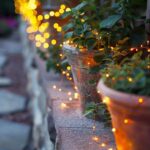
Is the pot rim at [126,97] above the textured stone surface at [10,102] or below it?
above

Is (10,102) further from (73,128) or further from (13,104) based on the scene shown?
(73,128)

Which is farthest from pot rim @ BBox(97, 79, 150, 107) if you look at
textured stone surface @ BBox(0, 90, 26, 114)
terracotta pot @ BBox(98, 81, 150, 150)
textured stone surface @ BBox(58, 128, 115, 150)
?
textured stone surface @ BBox(0, 90, 26, 114)

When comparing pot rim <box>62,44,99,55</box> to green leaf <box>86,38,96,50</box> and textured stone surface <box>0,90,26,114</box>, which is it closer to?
green leaf <box>86,38,96,50</box>

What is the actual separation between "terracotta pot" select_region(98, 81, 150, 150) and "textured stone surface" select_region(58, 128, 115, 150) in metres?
0.56

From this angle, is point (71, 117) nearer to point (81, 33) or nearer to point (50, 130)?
point (50, 130)

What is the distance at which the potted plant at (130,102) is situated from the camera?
182cm

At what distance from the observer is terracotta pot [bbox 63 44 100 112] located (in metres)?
2.83

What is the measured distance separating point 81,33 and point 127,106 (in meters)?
1.11

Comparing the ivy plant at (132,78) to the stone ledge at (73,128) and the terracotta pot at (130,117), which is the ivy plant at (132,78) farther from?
the stone ledge at (73,128)

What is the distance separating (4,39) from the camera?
Result: 11.6m

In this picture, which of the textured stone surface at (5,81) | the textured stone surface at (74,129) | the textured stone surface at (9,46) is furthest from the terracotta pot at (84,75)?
the textured stone surface at (9,46)

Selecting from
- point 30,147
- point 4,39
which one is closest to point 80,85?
point 30,147

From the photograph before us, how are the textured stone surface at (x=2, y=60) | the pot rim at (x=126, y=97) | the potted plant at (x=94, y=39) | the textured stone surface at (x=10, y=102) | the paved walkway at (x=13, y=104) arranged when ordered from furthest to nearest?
the textured stone surface at (x=2, y=60)
the textured stone surface at (x=10, y=102)
the paved walkway at (x=13, y=104)
the potted plant at (x=94, y=39)
the pot rim at (x=126, y=97)

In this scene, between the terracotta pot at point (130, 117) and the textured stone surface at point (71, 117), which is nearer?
the terracotta pot at point (130, 117)
